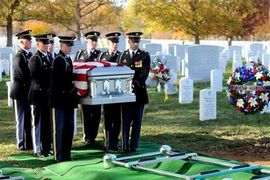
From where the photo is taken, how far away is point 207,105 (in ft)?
42.3

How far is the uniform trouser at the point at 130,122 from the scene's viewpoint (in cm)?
953

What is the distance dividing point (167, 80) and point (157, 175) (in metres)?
9.82

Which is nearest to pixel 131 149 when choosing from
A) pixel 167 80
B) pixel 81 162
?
pixel 81 162

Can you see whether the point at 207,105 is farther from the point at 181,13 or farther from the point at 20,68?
the point at 181,13

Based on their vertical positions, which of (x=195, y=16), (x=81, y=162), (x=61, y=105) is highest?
(x=195, y=16)

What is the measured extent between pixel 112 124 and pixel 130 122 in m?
0.33

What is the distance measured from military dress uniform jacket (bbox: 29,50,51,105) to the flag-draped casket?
0.54m

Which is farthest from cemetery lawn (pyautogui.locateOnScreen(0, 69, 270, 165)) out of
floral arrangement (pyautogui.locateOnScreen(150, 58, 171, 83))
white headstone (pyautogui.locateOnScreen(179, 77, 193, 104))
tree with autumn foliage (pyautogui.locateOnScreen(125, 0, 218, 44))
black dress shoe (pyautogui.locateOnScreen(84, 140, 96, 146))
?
tree with autumn foliage (pyautogui.locateOnScreen(125, 0, 218, 44))

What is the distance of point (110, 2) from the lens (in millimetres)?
42906

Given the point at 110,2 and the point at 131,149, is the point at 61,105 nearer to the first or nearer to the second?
the point at 131,149

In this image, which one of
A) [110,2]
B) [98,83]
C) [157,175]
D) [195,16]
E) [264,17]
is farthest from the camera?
[264,17]

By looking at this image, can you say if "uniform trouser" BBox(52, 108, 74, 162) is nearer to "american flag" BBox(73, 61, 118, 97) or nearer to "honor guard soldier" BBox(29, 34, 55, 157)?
"american flag" BBox(73, 61, 118, 97)

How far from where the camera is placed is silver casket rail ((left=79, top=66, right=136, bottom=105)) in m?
8.30

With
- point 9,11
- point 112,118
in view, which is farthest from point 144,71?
point 9,11
